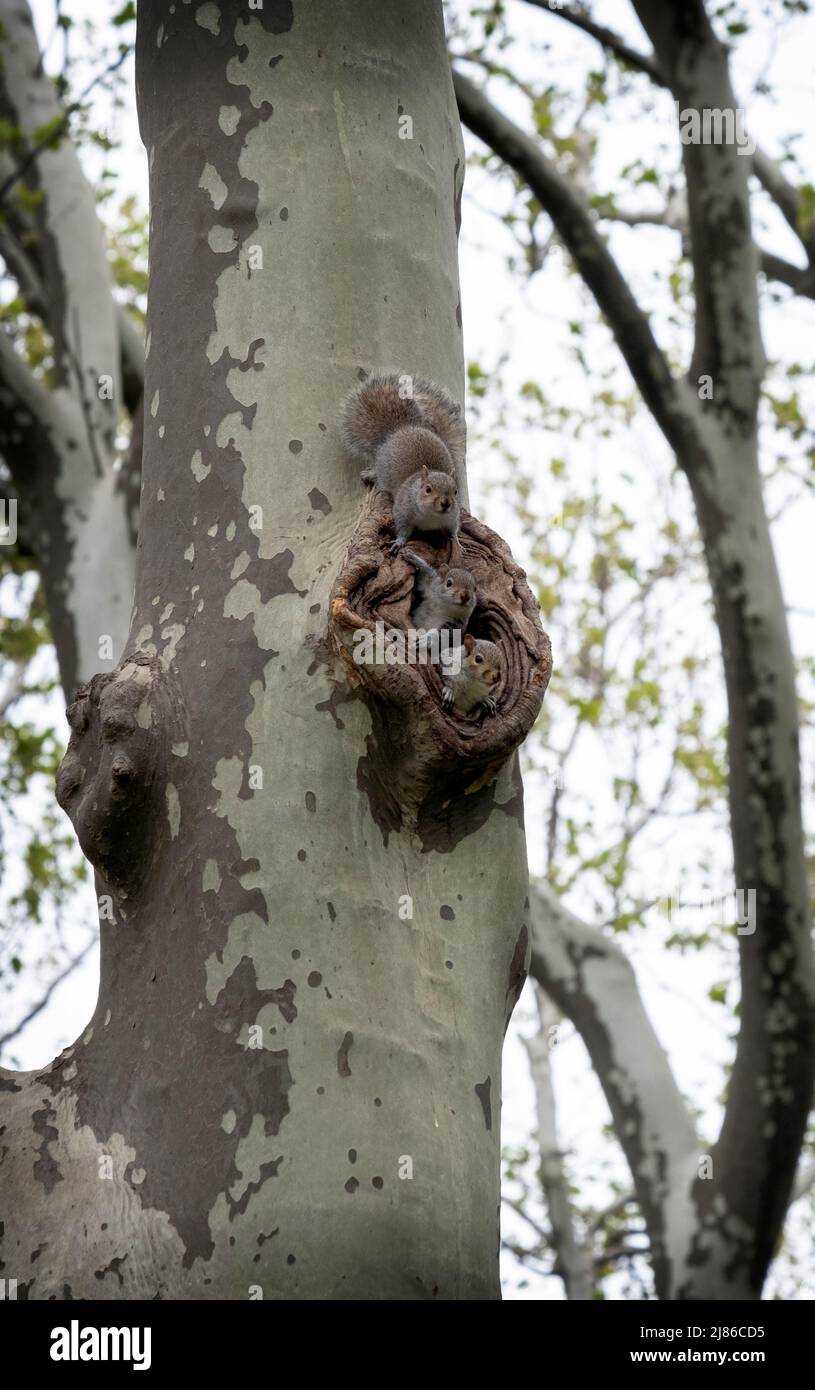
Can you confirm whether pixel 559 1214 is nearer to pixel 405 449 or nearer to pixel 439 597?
pixel 439 597

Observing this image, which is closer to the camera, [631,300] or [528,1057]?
[631,300]

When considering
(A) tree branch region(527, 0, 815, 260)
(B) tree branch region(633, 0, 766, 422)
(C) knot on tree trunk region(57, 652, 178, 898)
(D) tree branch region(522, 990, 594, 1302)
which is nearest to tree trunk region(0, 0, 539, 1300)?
(C) knot on tree trunk region(57, 652, 178, 898)

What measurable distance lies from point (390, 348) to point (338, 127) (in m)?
0.33

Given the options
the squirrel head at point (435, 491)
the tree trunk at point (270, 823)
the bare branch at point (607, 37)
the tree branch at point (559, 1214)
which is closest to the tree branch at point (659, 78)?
the bare branch at point (607, 37)

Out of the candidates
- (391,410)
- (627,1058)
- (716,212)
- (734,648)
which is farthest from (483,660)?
(627,1058)

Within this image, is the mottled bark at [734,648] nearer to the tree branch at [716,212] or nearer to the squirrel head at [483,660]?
the tree branch at [716,212]

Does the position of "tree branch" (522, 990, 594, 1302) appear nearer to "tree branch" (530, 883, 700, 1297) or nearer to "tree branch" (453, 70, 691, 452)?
"tree branch" (530, 883, 700, 1297)

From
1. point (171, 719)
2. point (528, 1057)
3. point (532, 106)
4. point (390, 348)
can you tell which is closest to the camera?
point (171, 719)

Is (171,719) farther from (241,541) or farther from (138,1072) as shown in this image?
(138,1072)

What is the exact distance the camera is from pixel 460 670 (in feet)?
5.45

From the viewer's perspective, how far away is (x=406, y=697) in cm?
163

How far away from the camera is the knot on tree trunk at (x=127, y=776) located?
65.6 inches

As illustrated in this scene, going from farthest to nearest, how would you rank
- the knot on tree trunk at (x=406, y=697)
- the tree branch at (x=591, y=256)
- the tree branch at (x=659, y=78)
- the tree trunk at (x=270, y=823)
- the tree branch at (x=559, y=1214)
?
the tree branch at (x=559, y=1214), the tree branch at (x=659, y=78), the tree branch at (x=591, y=256), the knot on tree trunk at (x=406, y=697), the tree trunk at (x=270, y=823)
